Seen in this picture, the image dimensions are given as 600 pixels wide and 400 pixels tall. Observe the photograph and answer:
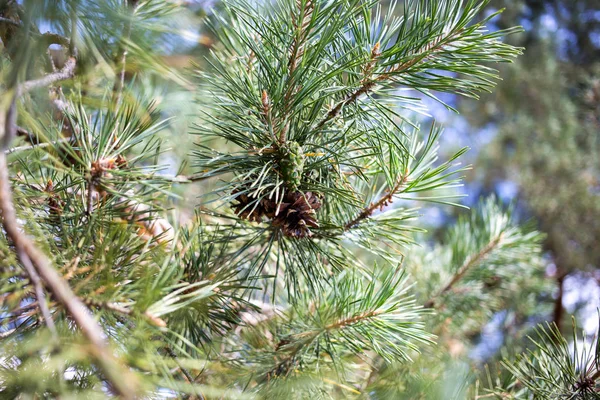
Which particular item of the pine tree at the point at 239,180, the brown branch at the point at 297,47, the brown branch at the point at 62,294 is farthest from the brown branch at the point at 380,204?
the brown branch at the point at 62,294

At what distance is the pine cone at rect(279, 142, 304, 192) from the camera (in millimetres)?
369

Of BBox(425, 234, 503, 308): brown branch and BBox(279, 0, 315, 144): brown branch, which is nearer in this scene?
BBox(279, 0, 315, 144): brown branch

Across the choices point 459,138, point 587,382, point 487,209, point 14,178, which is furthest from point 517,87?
point 14,178

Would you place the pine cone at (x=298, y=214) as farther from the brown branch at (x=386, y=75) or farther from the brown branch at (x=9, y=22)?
the brown branch at (x=9, y=22)

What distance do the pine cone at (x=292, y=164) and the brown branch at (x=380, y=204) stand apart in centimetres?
8

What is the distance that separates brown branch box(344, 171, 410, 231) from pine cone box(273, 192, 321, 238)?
51 millimetres

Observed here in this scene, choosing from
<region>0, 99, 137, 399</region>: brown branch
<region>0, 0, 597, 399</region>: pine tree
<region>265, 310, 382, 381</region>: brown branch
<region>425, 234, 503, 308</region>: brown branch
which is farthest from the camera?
<region>425, 234, 503, 308</region>: brown branch

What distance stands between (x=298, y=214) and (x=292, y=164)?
0.15 ft

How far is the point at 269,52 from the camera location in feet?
1.29

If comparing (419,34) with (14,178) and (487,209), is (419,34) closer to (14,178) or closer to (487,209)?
(14,178)

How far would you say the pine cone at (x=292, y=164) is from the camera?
1.21ft

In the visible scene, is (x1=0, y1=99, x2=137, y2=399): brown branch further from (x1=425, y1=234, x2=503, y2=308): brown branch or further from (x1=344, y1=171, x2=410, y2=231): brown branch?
(x1=425, y1=234, x2=503, y2=308): brown branch

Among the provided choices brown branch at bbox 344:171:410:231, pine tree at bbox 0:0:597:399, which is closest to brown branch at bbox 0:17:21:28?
pine tree at bbox 0:0:597:399

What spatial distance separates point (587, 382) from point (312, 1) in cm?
40
